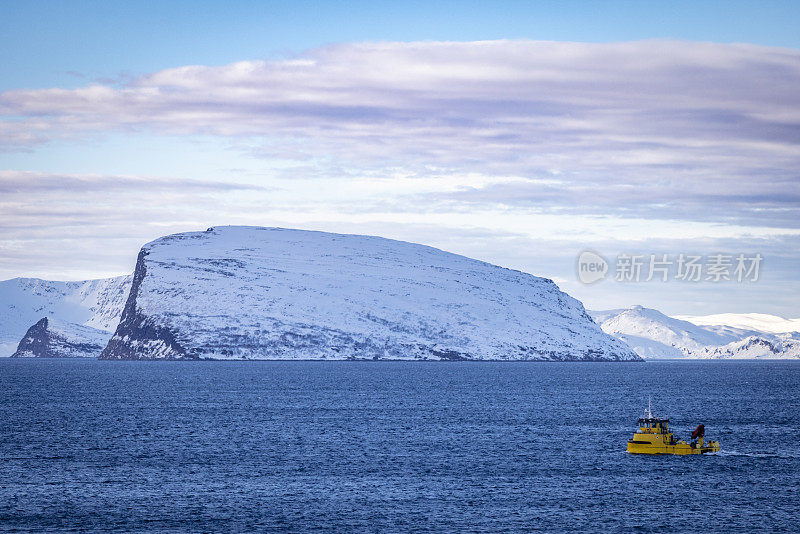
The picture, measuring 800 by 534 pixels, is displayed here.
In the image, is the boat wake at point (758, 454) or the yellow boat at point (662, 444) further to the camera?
the yellow boat at point (662, 444)

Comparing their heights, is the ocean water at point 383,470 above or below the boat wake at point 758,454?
below

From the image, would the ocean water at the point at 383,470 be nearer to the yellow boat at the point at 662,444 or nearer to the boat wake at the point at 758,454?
the boat wake at the point at 758,454

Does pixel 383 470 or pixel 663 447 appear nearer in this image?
pixel 383 470

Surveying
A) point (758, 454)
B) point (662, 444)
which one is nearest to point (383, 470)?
point (662, 444)

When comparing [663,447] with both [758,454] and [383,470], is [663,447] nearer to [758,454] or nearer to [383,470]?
[758,454]

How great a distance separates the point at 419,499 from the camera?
69.0 m

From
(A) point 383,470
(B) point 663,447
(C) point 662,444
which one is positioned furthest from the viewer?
(C) point 662,444

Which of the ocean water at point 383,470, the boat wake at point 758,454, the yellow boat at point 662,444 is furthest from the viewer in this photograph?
the yellow boat at point 662,444

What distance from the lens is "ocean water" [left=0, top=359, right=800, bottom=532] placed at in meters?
62.3

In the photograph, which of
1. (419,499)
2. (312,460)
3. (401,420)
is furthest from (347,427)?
(419,499)

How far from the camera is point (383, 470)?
81688 mm

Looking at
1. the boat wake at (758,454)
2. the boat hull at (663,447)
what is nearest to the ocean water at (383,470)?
the boat wake at (758,454)

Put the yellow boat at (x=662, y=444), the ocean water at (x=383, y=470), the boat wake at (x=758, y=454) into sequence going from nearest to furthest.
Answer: the ocean water at (x=383, y=470) → the boat wake at (x=758, y=454) → the yellow boat at (x=662, y=444)

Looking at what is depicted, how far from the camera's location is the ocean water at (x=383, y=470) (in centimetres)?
6228
